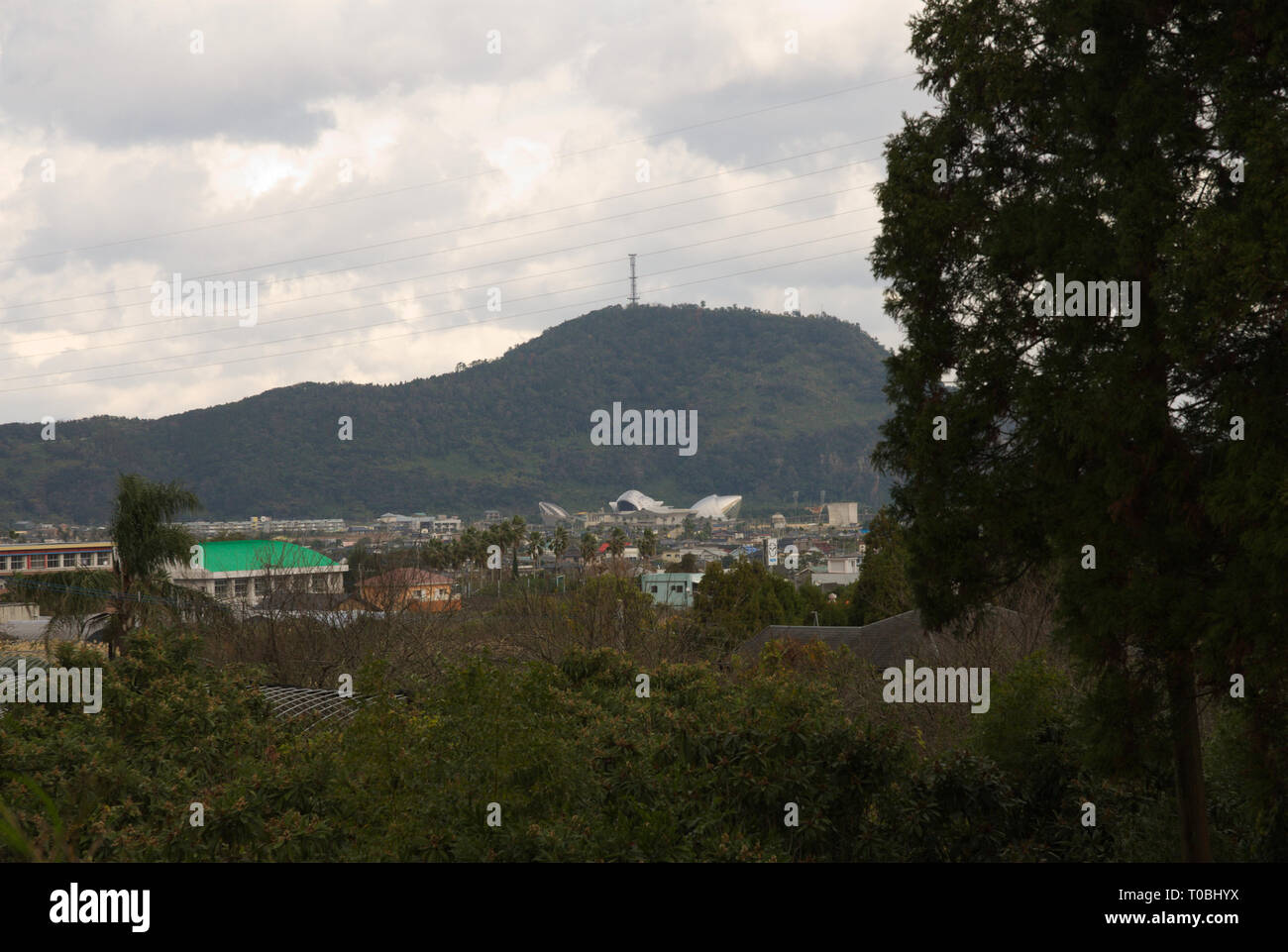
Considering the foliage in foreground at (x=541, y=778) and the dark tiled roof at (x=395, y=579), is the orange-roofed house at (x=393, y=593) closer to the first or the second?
the dark tiled roof at (x=395, y=579)

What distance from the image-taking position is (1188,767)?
29.1 ft

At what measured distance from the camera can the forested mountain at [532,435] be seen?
77000 millimetres

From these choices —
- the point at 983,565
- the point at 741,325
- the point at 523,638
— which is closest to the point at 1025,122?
the point at 983,565

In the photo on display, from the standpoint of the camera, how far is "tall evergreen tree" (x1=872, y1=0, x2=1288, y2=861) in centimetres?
755

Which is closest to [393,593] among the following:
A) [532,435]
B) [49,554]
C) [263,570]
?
[263,570]

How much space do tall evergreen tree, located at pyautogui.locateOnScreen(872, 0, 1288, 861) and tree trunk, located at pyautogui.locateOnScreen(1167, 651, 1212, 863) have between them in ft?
0.06

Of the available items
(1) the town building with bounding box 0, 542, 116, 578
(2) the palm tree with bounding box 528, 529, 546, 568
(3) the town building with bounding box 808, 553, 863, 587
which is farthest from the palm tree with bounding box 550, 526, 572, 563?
(3) the town building with bounding box 808, 553, 863, 587

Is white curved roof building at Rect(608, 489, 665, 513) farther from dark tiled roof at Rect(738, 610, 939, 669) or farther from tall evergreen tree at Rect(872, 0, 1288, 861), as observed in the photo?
tall evergreen tree at Rect(872, 0, 1288, 861)

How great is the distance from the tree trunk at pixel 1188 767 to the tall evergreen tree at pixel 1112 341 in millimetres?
19

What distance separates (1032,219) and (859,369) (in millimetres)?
126684

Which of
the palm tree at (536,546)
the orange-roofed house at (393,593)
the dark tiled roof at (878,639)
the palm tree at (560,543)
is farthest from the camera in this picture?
the palm tree at (536,546)

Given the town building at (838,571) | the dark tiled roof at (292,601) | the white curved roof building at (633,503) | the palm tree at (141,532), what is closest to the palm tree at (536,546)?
the dark tiled roof at (292,601)

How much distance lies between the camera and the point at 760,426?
125 m

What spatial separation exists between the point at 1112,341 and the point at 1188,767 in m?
3.72
